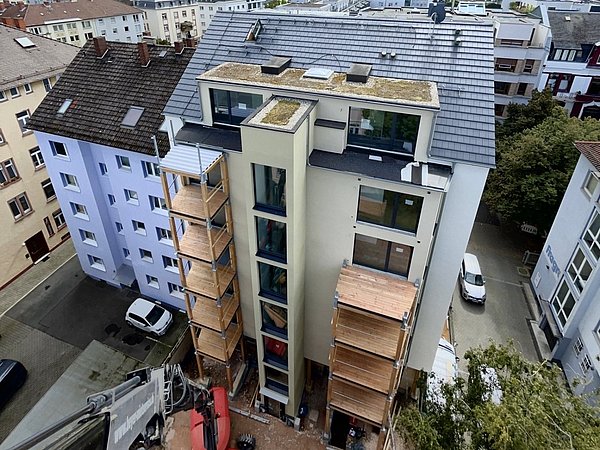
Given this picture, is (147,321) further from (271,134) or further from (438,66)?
(438,66)

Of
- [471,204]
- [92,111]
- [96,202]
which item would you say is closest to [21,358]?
[96,202]

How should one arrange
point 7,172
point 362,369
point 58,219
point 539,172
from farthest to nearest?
1. point 58,219
2. point 539,172
3. point 7,172
4. point 362,369

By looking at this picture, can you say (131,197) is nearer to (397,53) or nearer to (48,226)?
(48,226)

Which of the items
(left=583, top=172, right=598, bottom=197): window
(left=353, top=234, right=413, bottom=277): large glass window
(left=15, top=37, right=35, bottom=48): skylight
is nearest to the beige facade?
(left=15, top=37, right=35, bottom=48): skylight

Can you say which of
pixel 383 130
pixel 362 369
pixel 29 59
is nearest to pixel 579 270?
pixel 362 369

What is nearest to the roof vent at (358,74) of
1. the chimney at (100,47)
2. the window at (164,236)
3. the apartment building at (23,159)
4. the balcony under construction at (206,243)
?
the balcony under construction at (206,243)
